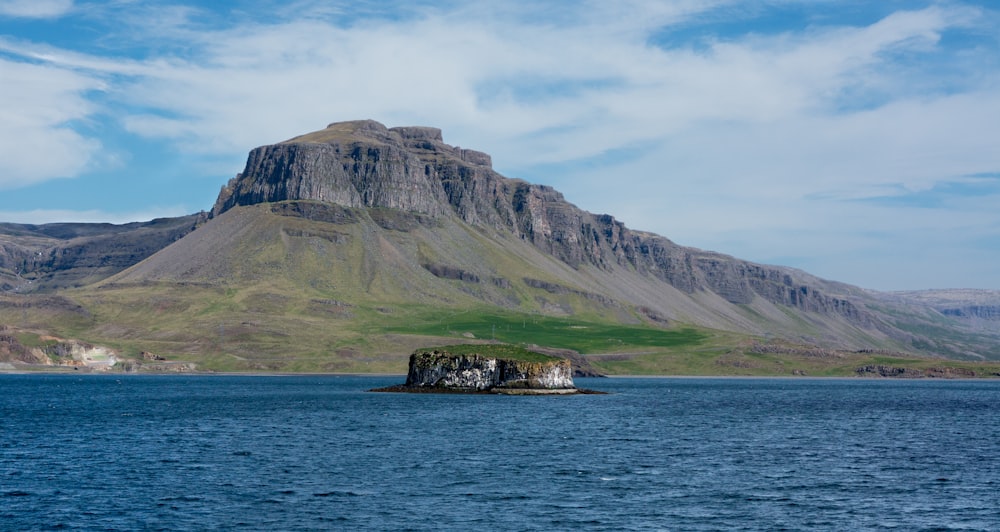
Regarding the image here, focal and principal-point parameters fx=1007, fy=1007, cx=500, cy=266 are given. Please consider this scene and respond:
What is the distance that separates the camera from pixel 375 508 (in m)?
72.1

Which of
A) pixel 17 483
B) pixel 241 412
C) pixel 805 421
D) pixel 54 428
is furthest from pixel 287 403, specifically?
pixel 17 483

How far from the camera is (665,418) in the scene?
516 ft

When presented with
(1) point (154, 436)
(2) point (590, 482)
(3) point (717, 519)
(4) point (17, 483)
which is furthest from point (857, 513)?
(1) point (154, 436)

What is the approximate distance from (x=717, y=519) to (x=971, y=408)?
15276 cm

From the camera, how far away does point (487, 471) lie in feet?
299

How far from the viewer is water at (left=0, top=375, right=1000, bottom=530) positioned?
6938cm

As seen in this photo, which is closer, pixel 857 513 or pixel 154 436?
pixel 857 513

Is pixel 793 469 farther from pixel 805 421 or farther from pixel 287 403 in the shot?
pixel 287 403

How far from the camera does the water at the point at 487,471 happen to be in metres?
69.4

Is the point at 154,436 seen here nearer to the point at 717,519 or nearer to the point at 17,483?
the point at 17,483

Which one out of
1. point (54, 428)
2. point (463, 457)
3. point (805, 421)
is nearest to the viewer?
point (463, 457)

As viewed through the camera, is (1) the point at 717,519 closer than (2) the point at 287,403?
Yes

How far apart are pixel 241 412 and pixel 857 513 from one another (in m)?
110

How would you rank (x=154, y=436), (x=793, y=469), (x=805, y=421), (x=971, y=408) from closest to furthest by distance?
(x=793, y=469) < (x=154, y=436) < (x=805, y=421) < (x=971, y=408)
